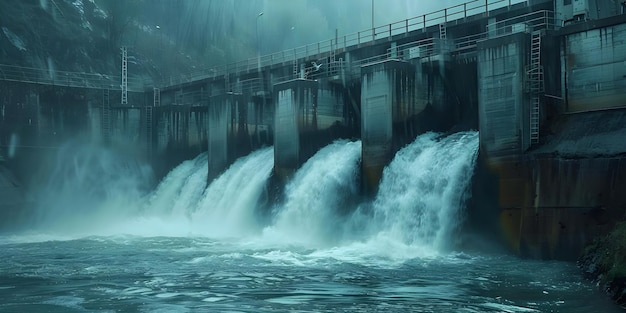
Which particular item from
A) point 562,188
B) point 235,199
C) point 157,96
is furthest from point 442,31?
point 157,96

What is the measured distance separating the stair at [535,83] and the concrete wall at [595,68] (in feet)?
3.18

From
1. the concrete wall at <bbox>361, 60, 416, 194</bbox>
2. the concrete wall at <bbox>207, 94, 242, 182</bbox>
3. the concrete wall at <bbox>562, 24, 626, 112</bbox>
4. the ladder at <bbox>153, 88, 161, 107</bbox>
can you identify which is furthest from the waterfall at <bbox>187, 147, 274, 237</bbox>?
the concrete wall at <bbox>562, 24, 626, 112</bbox>

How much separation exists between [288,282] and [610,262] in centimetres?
789

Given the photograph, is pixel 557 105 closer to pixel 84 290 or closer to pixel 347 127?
pixel 347 127

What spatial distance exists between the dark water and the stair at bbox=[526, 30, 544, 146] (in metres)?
4.48

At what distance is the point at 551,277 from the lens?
17.4m

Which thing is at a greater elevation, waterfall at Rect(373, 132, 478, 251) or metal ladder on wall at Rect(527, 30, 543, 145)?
metal ladder on wall at Rect(527, 30, 543, 145)

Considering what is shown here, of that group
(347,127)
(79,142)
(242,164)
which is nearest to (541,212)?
(347,127)

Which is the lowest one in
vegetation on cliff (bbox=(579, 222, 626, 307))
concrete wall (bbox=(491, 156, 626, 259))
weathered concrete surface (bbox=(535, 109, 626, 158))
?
vegetation on cliff (bbox=(579, 222, 626, 307))

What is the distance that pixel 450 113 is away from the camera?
3012cm

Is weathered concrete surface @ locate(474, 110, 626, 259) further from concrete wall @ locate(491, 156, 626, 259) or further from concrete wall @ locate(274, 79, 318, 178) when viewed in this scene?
concrete wall @ locate(274, 79, 318, 178)

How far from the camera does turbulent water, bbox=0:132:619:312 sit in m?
14.8

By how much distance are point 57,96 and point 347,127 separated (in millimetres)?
19590

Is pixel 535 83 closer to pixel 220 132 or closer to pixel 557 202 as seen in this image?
pixel 557 202
